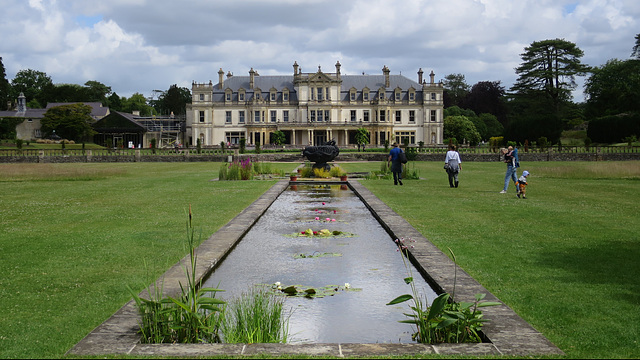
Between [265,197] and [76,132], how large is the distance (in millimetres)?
69721

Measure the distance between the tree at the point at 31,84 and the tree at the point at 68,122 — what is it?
30.8m

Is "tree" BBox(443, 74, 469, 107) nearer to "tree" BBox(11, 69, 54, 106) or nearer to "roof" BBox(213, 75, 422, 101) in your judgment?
"roof" BBox(213, 75, 422, 101)

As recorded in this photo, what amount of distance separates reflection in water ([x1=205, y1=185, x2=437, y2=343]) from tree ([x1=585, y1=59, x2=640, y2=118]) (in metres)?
59.6

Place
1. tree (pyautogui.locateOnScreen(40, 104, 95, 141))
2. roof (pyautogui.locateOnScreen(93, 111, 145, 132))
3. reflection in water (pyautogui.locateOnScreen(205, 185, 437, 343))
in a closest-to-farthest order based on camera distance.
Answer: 1. reflection in water (pyautogui.locateOnScreen(205, 185, 437, 343))
2. tree (pyautogui.locateOnScreen(40, 104, 95, 141))
3. roof (pyautogui.locateOnScreen(93, 111, 145, 132))

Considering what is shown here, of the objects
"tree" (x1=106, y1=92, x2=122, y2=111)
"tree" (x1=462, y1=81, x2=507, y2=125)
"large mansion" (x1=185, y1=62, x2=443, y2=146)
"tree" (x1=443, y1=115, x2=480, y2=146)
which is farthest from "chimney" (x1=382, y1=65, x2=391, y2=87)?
"tree" (x1=106, y1=92, x2=122, y2=111)

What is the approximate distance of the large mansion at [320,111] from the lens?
82.6 metres

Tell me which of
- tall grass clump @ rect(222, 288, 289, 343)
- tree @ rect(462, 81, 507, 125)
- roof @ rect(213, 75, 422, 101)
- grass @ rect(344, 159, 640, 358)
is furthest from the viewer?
tree @ rect(462, 81, 507, 125)

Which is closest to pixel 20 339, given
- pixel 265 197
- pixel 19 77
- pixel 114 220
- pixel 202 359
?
pixel 202 359

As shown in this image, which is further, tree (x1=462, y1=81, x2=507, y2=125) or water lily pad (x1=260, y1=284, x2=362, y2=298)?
tree (x1=462, y1=81, x2=507, y2=125)

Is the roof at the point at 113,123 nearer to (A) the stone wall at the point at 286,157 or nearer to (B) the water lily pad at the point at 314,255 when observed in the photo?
(A) the stone wall at the point at 286,157

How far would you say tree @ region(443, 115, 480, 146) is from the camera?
78.8m

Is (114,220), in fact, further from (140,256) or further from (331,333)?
(331,333)

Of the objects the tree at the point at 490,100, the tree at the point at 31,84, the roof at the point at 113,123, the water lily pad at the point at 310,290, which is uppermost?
the tree at the point at 31,84

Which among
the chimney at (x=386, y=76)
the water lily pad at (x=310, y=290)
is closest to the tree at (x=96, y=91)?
the chimney at (x=386, y=76)
